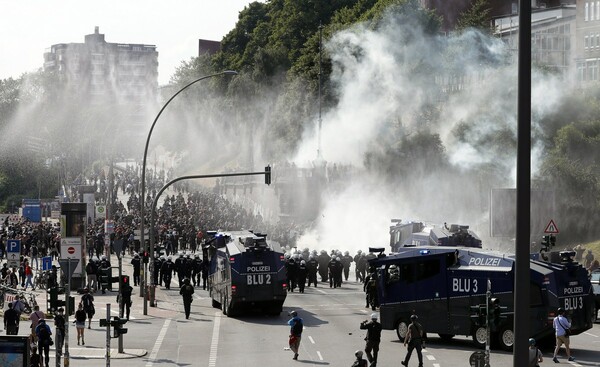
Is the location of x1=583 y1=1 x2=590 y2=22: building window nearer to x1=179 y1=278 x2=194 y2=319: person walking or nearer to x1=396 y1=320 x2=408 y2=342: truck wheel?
x1=179 y1=278 x2=194 y2=319: person walking

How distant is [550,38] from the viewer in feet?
295

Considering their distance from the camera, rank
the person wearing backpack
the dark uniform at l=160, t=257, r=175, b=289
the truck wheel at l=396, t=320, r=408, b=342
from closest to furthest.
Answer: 1. the person wearing backpack
2. the truck wheel at l=396, t=320, r=408, b=342
3. the dark uniform at l=160, t=257, r=175, b=289

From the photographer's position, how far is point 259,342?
37188 millimetres

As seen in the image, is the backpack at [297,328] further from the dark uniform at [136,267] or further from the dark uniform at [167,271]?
the dark uniform at [167,271]

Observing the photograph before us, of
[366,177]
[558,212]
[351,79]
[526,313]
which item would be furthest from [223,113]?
[526,313]

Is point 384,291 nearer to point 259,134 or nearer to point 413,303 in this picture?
point 413,303

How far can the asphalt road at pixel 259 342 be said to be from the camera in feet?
109

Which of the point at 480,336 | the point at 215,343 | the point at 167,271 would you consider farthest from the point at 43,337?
the point at 167,271

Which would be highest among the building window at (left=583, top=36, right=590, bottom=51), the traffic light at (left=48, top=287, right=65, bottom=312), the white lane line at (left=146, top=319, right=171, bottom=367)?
the building window at (left=583, top=36, right=590, bottom=51)

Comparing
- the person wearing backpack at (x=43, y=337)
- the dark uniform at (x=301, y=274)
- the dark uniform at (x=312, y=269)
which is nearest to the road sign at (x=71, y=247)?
the dark uniform at (x=301, y=274)

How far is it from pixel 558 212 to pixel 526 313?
5306 centimetres

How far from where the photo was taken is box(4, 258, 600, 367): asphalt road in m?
33.1

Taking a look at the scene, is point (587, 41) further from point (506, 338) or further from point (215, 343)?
point (506, 338)

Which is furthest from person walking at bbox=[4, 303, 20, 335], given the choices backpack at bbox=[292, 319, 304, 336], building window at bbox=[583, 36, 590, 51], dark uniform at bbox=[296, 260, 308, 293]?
building window at bbox=[583, 36, 590, 51]
